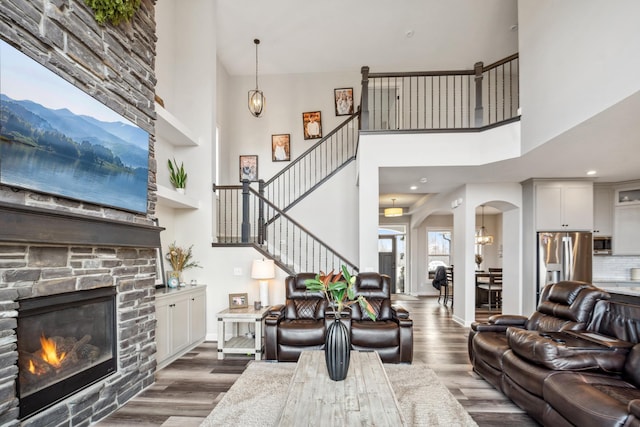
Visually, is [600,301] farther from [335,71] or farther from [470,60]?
[335,71]

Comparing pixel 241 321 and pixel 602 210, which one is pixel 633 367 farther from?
pixel 602 210

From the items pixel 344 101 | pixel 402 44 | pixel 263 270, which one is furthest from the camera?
pixel 344 101

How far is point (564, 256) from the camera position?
212 inches

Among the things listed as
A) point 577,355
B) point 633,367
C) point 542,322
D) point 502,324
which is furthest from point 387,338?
point 633,367

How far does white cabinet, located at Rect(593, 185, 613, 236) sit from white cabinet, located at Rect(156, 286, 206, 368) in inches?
283

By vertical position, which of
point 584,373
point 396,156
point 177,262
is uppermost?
point 396,156

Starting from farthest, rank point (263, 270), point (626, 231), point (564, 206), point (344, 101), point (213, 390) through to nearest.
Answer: point (344, 101)
point (626, 231)
point (564, 206)
point (263, 270)
point (213, 390)

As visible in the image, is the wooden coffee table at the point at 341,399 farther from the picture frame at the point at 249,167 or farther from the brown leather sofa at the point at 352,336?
the picture frame at the point at 249,167

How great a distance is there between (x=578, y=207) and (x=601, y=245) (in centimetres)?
124

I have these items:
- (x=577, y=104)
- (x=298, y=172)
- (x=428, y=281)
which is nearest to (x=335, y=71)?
(x=298, y=172)

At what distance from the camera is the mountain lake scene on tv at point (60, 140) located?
72.6 inches

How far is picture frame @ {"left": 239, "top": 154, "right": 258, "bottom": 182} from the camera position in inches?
281

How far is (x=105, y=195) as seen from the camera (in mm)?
2615

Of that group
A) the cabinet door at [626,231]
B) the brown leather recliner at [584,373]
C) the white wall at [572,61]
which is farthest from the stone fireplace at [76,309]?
the cabinet door at [626,231]
